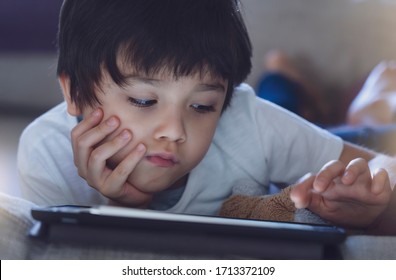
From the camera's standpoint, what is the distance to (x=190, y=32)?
734 mm

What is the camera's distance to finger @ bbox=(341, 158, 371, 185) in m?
0.59

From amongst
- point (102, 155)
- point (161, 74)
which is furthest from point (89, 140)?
point (161, 74)

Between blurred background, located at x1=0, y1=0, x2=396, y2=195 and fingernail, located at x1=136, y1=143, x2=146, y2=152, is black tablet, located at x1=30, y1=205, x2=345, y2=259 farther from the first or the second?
blurred background, located at x1=0, y1=0, x2=396, y2=195

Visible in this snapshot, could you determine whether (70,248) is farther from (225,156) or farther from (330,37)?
(330,37)

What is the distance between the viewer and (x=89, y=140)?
773 millimetres

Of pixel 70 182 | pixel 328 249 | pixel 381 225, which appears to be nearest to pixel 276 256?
pixel 328 249

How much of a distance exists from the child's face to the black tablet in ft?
0.79

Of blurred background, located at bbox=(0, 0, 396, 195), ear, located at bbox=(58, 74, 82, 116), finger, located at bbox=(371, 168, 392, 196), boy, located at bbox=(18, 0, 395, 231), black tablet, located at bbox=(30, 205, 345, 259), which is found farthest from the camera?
blurred background, located at bbox=(0, 0, 396, 195)

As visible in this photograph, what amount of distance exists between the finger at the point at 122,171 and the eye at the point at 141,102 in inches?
2.0

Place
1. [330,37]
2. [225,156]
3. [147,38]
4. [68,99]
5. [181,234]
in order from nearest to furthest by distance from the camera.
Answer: [181,234], [147,38], [68,99], [225,156], [330,37]

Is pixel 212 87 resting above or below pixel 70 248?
above

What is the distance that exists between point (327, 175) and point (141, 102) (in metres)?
0.25

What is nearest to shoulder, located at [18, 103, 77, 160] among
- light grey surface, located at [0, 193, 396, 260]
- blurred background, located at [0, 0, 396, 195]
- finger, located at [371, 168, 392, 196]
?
light grey surface, located at [0, 193, 396, 260]
